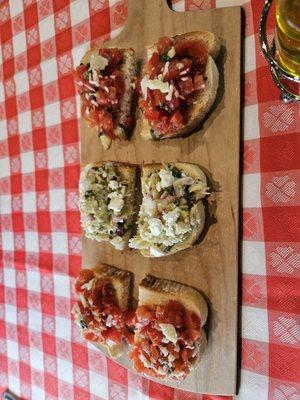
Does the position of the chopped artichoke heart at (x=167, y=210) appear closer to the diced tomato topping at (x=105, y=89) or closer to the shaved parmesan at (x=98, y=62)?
the diced tomato topping at (x=105, y=89)

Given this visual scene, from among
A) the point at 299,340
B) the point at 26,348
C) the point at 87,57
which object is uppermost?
the point at 87,57

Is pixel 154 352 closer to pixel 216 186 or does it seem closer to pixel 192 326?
pixel 192 326

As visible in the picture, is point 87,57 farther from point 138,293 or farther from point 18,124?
point 138,293

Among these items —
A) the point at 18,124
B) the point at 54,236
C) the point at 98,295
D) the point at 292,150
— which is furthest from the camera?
the point at 18,124

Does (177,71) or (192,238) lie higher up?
(177,71)

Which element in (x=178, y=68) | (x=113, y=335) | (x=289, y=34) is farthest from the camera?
(x=113, y=335)

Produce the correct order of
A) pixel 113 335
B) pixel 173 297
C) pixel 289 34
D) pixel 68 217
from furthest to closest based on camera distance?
pixel 68 217, pixel 113 335, pixel 173 297, pixel 289 34

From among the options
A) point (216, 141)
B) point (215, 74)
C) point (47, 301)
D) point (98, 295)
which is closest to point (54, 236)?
point (47, 301)

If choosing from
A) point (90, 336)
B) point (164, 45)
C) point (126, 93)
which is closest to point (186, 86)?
point (164, 45)
